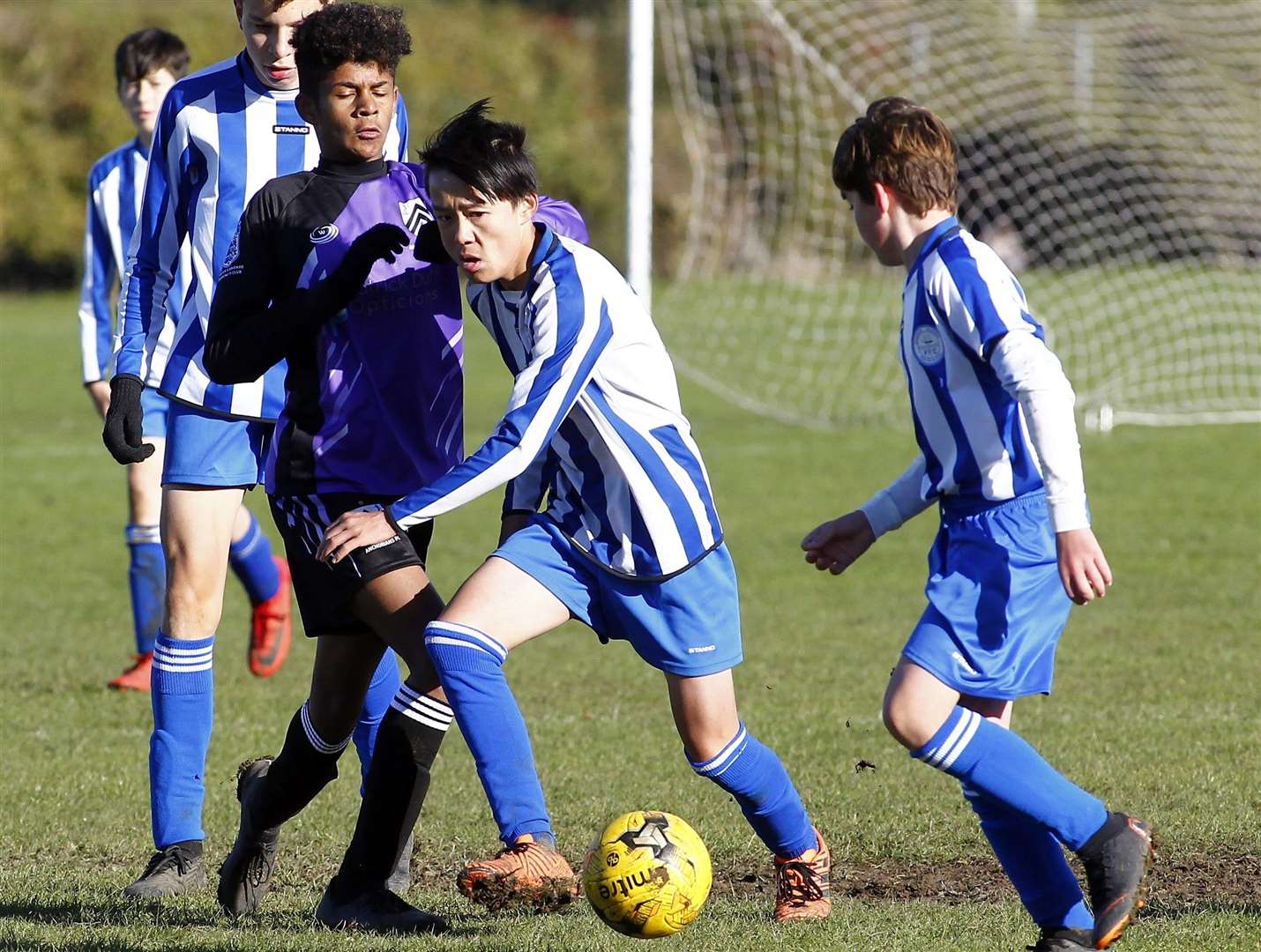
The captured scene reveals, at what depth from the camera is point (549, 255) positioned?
11.6 feet

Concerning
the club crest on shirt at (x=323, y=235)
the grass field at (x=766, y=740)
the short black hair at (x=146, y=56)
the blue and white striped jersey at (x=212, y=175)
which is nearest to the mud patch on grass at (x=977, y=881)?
the grass field at (x=766, y=740)

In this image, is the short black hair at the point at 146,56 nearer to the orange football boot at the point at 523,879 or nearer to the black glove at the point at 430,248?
the black glove at the point at 430,248

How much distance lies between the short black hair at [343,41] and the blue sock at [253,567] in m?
3.27

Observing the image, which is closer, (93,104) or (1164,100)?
(1164,100)

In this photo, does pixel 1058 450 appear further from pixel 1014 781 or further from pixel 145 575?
pixel 145 575

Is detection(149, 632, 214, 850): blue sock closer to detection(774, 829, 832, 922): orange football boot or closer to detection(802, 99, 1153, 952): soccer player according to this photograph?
detection(774, 829, 832, 922): orange football boot

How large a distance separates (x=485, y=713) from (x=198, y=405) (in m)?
1.30

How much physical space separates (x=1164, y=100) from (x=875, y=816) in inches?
559

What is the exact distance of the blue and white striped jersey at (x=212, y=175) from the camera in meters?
4.27

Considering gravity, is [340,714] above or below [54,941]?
above

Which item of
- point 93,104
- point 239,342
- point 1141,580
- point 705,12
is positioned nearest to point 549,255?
point 239,342

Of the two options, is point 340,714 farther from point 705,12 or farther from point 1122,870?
point 705,12

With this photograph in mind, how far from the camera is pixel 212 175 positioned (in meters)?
4.28

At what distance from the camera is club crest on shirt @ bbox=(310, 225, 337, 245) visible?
3.71m
